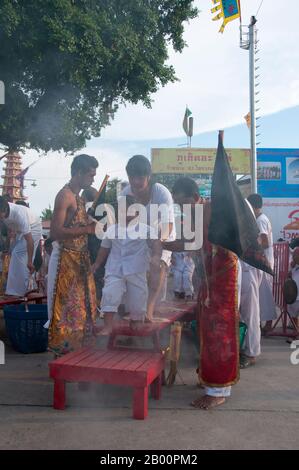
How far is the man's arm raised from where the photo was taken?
3884 millimetres

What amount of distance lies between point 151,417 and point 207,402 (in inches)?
18.0

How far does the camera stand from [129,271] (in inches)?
154

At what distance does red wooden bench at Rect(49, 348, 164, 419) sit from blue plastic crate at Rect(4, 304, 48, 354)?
1.52 meters

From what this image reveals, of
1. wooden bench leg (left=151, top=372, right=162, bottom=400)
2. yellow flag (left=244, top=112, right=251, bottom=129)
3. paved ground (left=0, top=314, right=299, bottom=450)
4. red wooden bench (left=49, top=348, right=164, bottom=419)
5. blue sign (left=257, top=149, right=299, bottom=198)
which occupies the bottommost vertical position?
paved ground (left=0, top=314, right=299, bottom=450)

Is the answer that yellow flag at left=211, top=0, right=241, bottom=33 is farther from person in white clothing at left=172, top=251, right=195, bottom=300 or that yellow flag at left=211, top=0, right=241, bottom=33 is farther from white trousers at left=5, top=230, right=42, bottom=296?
white trousers at left=5, top=230, right=42, bottom=296

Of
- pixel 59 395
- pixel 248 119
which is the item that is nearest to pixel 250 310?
pixel 59 395

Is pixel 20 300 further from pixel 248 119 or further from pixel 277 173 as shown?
pixel 248 119

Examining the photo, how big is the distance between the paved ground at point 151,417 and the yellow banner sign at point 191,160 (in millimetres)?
25635

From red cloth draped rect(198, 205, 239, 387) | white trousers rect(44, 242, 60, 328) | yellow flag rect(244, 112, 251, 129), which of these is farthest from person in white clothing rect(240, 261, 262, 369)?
yellow flag rect(244, 112, 251, 129)

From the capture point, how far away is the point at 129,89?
9.83m

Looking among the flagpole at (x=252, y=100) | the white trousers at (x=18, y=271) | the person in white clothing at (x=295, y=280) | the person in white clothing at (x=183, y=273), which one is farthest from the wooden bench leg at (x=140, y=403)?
the flagpole at (x=252, y=100)

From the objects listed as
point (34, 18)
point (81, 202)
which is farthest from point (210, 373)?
point (34, 18)

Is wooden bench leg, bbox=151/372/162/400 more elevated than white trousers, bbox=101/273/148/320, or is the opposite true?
white trousers, bbox=101/273/148/320

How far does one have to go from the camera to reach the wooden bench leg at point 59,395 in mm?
3406
